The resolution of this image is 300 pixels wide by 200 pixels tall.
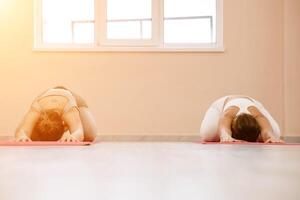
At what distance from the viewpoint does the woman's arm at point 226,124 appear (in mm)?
3217

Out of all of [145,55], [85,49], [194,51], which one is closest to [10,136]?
[85,49]

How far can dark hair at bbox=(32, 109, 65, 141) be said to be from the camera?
127 inches

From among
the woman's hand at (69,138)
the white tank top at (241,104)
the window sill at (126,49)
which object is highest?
the window sill at (126,49)

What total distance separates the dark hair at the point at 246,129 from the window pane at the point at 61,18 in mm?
2482

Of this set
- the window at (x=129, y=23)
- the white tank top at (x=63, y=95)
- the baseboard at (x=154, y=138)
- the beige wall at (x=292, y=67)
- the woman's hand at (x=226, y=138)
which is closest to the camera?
the woman's hand at (x=226, y=138)

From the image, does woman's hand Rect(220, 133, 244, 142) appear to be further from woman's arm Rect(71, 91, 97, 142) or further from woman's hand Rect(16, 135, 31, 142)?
woman's hand Rect(16, 135, 31, 142)

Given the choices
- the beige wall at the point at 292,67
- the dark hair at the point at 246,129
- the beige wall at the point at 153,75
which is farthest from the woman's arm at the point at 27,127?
the beige wall at the point at 292,67

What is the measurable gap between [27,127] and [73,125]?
0.99 ft

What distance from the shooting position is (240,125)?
3291 millimetres

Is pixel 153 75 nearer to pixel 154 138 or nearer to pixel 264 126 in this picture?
pixel 154 138

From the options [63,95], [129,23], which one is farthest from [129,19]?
[63,95]

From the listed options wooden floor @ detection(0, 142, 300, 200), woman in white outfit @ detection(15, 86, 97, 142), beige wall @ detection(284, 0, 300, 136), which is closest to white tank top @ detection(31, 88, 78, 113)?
woman in white outfit @ detection(15, 86, 97, 142)

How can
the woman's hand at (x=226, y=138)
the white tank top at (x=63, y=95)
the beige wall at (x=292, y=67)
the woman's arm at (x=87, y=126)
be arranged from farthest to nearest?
the beige wall at (x=292, y=67)
the woman's arm at (x=87, y=126)
the white tank top at (x=63, y=95)
the woman's hand at (x=226, y=138)

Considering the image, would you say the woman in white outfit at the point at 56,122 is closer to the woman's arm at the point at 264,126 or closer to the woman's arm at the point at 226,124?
the woman's arm at the point at 226,124
